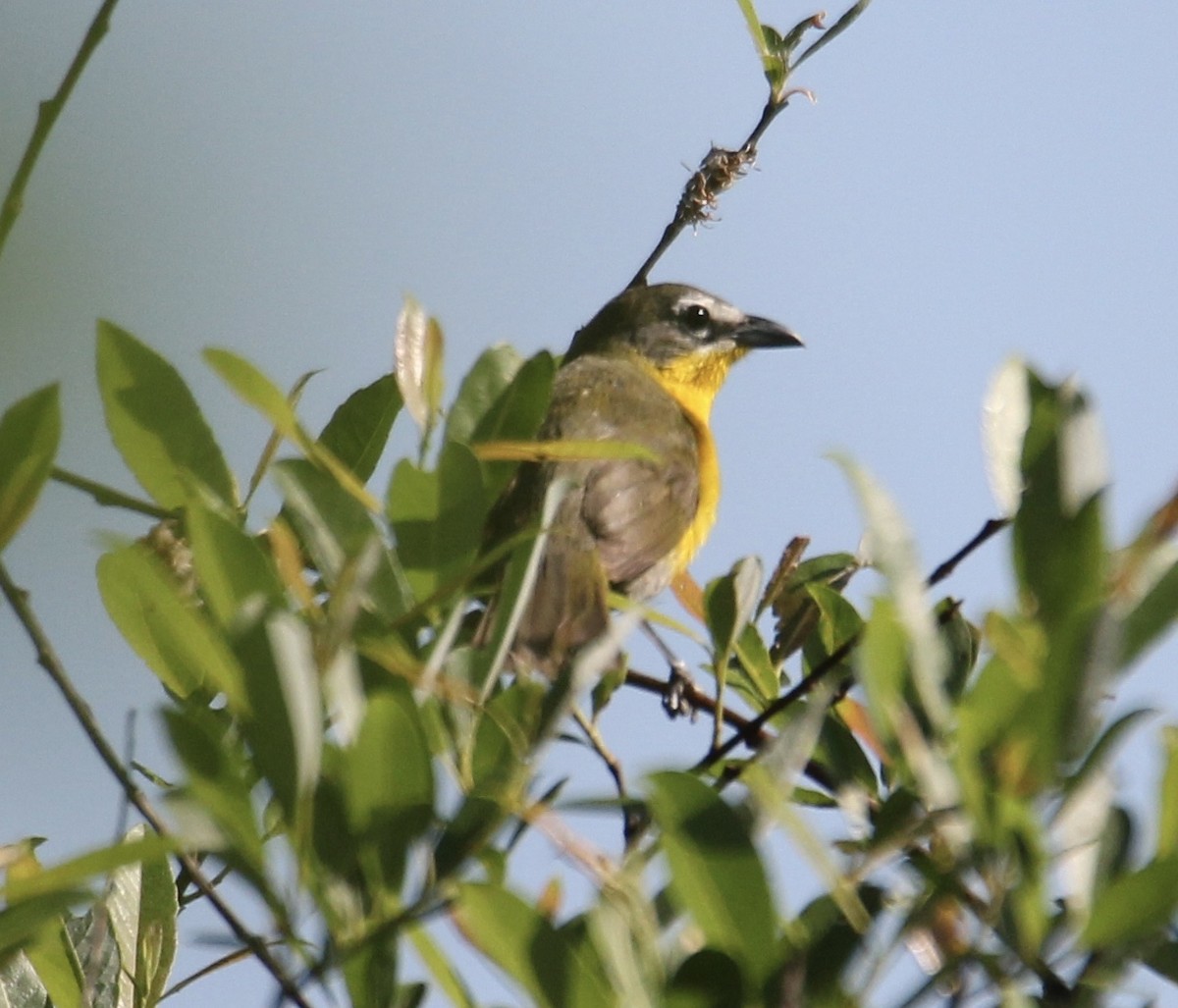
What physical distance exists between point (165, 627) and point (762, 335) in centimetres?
566

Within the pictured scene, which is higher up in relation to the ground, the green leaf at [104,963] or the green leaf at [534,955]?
the green leaf at [104,963]

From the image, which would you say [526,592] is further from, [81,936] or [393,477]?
[81,936]

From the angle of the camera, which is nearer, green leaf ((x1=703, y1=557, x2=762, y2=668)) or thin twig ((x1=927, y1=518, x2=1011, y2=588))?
thin twig ((x1=927, y1=518, x2=1011, y2=588))

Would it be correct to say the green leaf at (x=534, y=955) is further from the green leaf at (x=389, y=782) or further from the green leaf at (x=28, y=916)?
the green leaf at (x=28, y=916)

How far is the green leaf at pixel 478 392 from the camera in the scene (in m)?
1.55

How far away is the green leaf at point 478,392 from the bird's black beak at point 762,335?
16.8ft

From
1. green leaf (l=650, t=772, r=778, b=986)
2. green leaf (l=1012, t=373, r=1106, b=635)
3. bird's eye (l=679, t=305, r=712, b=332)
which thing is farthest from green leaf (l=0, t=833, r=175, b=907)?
bird's eye (l=679, t=305, r=712, b=332)

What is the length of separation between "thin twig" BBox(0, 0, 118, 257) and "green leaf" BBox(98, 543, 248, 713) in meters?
0.24

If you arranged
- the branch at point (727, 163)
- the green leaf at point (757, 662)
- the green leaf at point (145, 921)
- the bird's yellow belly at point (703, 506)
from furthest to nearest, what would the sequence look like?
the bird's yellow belly at point (703, 506) → the branch at point (727, 163) → the green leaf at point (757, 662) → the green leaf at point (145, 921)

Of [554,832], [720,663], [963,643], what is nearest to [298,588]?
[554,832]

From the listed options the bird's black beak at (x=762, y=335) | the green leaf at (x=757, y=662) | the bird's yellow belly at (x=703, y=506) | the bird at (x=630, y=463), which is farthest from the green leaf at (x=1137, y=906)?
the bird's black beak at (x=762, y=335)

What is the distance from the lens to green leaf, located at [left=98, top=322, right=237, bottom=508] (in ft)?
4.44

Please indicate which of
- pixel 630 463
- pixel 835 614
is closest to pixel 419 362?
pixel 835 614

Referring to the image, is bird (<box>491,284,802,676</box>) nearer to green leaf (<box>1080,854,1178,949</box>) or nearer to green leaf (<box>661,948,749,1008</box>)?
green leaf (<box>661,948,749,1008</box>)
